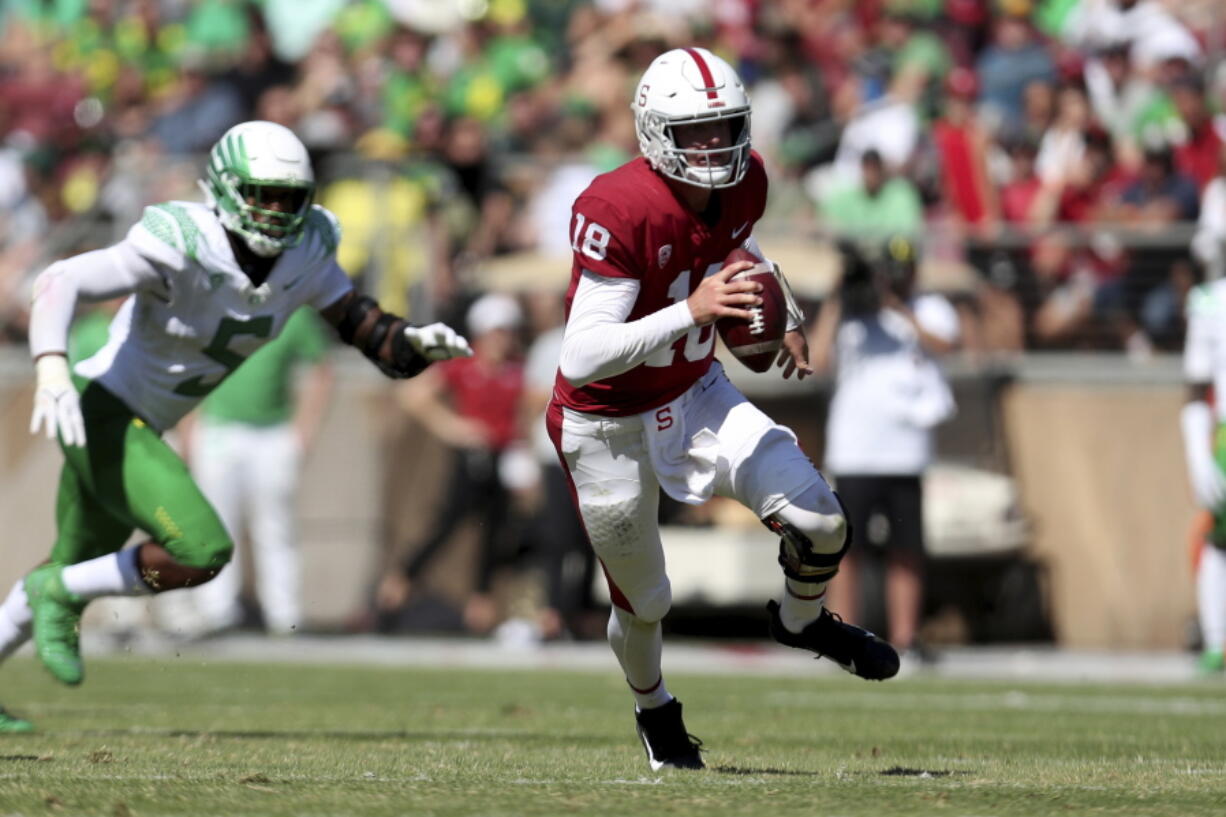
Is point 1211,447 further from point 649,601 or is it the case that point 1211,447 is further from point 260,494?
point 260,494

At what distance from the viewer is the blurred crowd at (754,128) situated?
1227 centimetres

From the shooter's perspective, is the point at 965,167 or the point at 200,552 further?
the point at 965,167

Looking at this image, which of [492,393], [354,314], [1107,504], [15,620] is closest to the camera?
[15,620]

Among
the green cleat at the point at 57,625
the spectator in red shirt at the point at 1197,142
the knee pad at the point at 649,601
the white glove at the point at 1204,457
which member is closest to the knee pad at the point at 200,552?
the green cleat at the point at 57,625

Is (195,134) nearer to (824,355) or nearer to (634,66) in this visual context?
(634,66)

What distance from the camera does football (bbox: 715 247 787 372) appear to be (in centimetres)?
527

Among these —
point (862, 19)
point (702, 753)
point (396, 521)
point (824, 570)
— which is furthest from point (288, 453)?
point (824, 570)

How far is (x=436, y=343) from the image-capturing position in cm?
654

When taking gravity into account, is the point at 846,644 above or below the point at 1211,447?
above

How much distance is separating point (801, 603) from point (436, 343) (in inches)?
63.8

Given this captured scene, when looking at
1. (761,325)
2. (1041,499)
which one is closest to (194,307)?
(761,325)

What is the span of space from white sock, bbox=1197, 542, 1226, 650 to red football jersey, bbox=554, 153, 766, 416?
5.09 metres

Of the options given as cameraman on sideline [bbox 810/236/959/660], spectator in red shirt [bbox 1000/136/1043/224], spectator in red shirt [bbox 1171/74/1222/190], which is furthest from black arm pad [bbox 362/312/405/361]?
spectator in red shirt [bbox 1171/74/1222/190]

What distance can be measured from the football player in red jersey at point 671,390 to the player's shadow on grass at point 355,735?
997 mm
